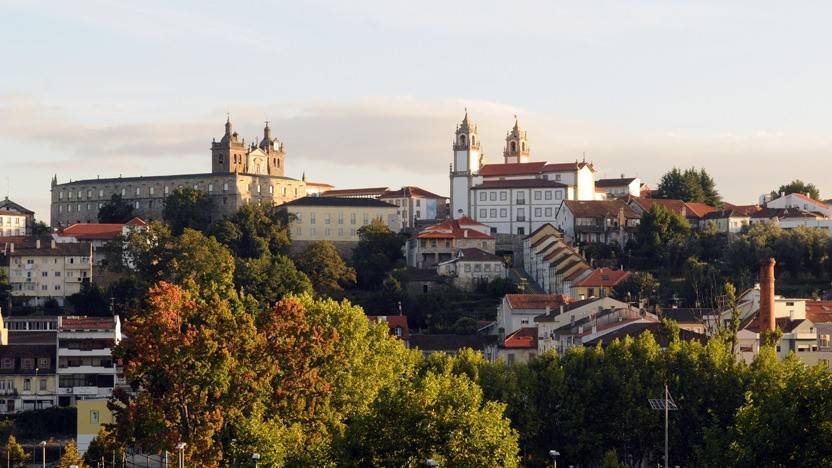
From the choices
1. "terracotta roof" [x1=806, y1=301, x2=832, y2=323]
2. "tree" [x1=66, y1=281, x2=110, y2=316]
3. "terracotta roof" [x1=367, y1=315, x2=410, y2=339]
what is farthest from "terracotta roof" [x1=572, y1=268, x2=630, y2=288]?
"tree" [x1=66, y1=281, x2=110, y2=316]

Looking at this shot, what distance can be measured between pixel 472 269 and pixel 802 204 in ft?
91.1

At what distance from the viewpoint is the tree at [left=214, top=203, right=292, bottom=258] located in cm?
13350

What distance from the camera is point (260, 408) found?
2479 inches

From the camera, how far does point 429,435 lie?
56656mm

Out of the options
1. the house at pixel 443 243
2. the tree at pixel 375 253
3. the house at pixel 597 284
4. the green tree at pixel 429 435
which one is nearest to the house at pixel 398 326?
the house at pixel 597 284

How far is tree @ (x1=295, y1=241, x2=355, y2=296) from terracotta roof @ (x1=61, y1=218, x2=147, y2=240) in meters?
15.7

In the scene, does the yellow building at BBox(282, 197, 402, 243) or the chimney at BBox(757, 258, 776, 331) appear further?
the yellow building at BBox(282, 197, 402, 243)

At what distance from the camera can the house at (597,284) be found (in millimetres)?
118750

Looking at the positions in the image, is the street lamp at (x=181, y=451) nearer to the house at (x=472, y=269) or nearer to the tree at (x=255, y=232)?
the house at (x=472, y=269)

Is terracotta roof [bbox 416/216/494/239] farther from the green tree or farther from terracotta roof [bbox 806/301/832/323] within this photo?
the green tree

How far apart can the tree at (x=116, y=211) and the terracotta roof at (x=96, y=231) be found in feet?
30.0

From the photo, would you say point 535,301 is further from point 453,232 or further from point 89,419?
point 89,419

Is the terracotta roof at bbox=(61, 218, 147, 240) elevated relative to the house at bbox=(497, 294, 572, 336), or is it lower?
elevated

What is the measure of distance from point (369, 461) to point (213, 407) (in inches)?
293
